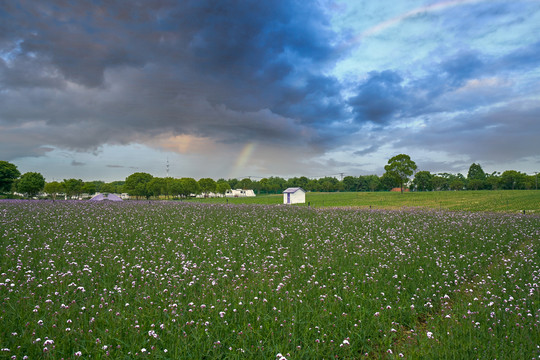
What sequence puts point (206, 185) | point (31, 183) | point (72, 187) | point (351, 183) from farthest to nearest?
point (351, 183)
point (206, 185)
point (72, 187)
point (31, 183)

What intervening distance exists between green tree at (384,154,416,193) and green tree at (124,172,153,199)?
268 ft

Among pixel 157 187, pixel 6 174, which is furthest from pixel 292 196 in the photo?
pixel 6 174

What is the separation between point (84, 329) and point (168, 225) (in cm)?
1082

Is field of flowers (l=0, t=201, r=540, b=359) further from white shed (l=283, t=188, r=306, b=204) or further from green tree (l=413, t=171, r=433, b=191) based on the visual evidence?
green tree (l=413, t=171, r=433, b=191)

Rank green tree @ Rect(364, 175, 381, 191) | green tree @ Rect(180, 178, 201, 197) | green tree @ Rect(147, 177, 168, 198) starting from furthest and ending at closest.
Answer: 1. green tree @ Rect(364, 175, 381, 191)
2. green tree @ Rect(180, 178, 201, 197)
3. green tree @ Rect(147, 177, 168, 198)

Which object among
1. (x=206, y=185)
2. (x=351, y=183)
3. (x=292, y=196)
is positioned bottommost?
(x=292, y=196)

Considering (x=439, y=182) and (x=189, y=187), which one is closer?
(x=189, y=187)

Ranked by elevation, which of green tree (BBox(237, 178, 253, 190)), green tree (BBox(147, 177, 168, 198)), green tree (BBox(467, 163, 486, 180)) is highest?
green tree (BBox(467, 163, 486, 180))

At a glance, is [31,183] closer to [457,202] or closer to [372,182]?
[457,202]

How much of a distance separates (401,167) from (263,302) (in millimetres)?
84447

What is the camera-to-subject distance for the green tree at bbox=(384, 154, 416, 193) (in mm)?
80625

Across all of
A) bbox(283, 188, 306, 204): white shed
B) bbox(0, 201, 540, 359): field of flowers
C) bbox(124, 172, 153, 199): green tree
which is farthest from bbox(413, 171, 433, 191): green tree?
bbox(0, 201, 540, 359): field of flowers

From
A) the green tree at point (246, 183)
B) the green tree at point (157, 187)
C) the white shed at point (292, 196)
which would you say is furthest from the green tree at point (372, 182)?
the white shed at point (292, 196)

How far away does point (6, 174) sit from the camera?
75.3 meters
